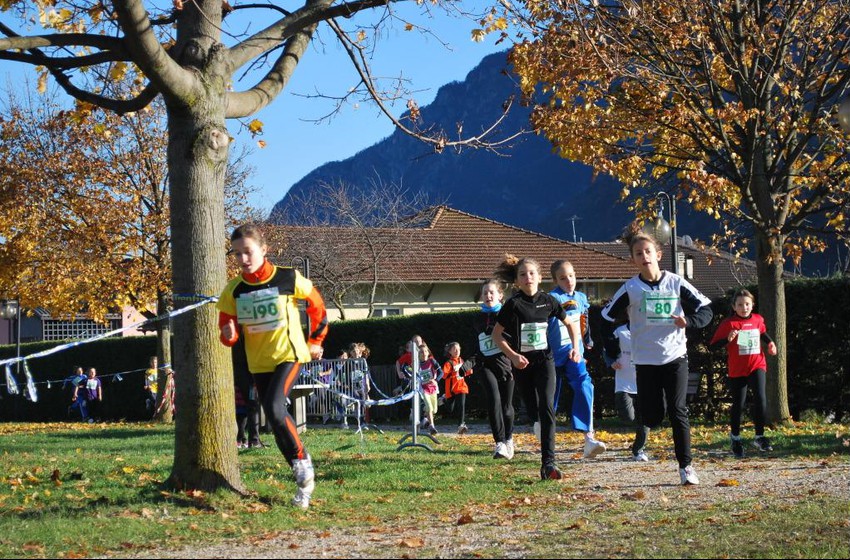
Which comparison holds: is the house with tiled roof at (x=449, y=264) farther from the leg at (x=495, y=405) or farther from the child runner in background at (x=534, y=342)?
the child runner in background at (x=534, y=342)

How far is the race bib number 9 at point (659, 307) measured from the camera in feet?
29.6

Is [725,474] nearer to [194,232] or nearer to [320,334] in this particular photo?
[320,334]

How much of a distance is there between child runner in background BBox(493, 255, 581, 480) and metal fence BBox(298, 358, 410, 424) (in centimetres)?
1127

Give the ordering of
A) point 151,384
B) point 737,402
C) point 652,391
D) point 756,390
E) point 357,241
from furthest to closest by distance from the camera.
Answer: point 357,241 < point 151,384 < point 756,390 < point 737,402 < point 652,391

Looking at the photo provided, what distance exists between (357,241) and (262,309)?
36.7 meters

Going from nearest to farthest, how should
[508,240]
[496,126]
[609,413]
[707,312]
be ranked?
[707,312], [496,126], [609,413], [508,240]

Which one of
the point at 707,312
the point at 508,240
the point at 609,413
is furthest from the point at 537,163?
the point at 707,312

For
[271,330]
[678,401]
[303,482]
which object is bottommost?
[303,482]

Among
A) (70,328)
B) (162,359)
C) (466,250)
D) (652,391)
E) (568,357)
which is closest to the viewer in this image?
(652,391)

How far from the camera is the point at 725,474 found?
9.70 m

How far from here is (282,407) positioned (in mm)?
7801

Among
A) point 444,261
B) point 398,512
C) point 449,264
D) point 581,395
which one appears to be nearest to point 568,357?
point 581,395

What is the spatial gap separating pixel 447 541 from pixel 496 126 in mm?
6020

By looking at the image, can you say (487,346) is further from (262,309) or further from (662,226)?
(662,226)
